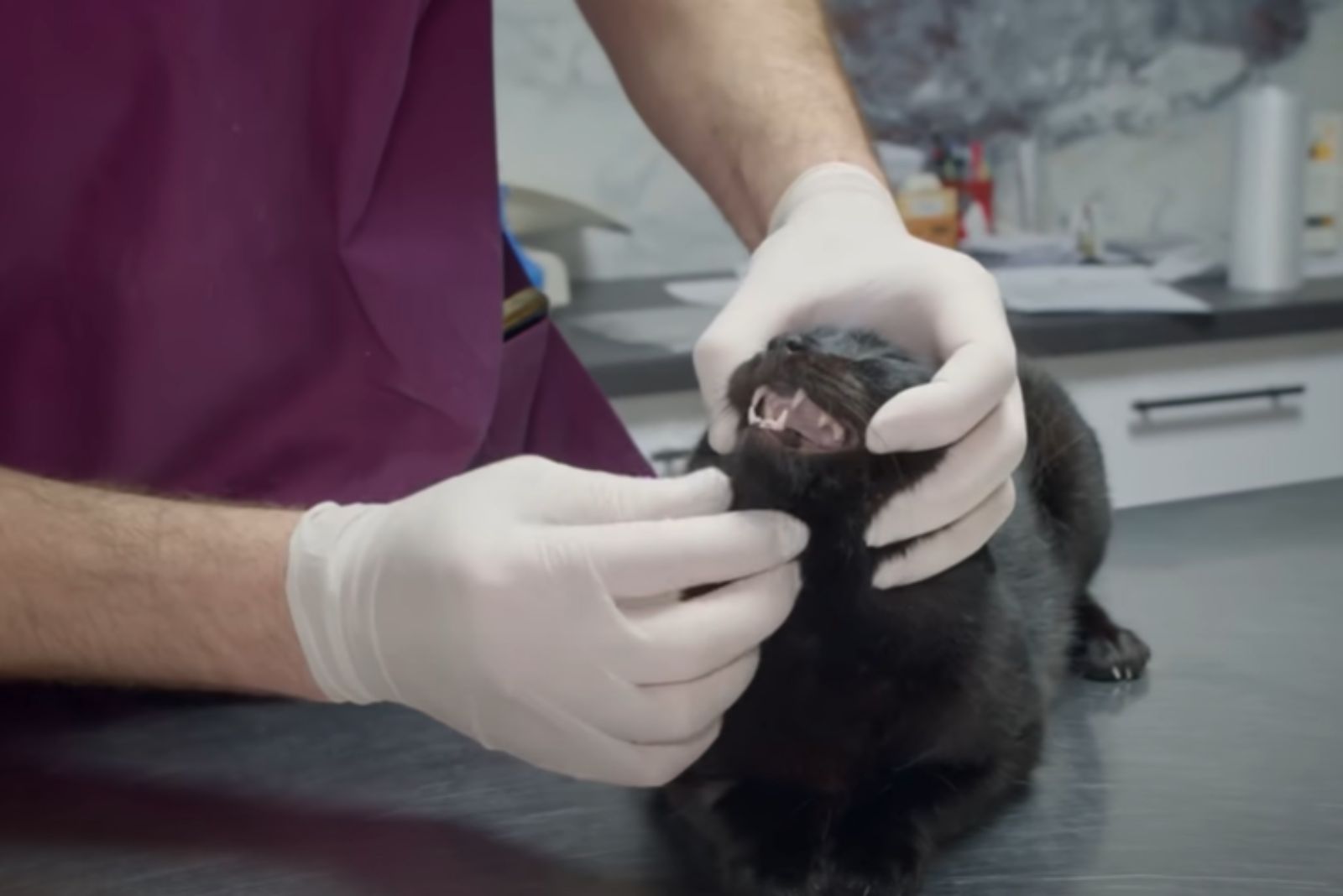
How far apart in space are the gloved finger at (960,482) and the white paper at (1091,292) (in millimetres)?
1177

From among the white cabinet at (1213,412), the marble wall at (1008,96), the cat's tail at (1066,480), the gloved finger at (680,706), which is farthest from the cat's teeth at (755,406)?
the marble wall at (1008,96)

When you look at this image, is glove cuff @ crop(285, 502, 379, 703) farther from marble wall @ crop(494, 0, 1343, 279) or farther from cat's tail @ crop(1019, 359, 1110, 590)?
marble wall @ crop(494, 0, 1343, 279)

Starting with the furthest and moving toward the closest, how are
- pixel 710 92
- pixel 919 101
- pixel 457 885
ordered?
pixel 919 101
pixel 710 92
pixel 457 885

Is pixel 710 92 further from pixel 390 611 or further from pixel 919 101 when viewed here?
pixel 919 101

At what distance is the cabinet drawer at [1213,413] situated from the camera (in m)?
1.89

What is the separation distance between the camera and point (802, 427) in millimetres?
625

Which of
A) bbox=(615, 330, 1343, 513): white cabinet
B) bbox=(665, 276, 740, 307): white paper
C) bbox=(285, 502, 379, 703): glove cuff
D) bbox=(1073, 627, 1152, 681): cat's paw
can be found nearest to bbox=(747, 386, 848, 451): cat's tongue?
bbox=(285, 502, 379, 703): glove cuff

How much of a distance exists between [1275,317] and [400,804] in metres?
1.60

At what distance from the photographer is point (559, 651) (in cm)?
68

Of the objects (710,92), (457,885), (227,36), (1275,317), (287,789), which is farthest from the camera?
(1275,317)

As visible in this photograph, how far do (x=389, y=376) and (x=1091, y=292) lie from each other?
1.26 metres

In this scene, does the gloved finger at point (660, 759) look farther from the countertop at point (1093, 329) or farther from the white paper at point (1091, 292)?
the white paper at point (1091, 292)

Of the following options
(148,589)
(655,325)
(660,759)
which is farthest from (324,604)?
(655,325)

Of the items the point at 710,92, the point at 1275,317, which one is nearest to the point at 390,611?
the point at 710,92
